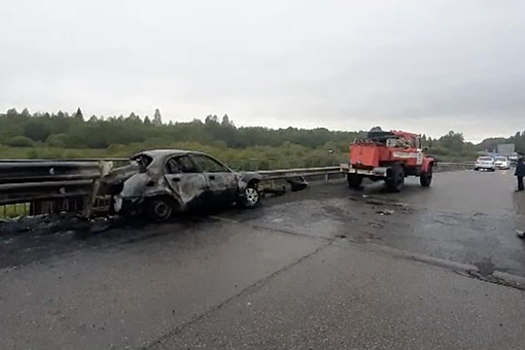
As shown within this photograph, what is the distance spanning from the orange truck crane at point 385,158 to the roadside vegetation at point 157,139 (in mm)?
2415

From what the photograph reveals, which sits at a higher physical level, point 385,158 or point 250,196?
point 385,158

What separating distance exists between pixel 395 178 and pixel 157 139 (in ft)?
61.4

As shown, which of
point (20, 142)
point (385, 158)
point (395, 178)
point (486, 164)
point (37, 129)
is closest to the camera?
point (395, 178)

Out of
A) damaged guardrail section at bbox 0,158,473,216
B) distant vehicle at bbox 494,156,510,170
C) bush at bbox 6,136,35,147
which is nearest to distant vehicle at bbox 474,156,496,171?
distant vehicle at bbox 494,156,510,170

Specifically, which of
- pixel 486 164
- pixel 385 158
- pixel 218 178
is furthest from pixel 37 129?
pixel 486 164

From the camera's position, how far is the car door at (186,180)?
8070 mm

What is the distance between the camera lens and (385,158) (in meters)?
15.7

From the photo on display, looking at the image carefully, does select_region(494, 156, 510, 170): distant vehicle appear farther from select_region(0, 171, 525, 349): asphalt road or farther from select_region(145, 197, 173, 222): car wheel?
select_region(145, 197, 173, 222): car wheel

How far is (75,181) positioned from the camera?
7.51 metres

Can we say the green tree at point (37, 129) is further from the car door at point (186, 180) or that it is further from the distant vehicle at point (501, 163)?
the distant vehicle at point (501, 163)

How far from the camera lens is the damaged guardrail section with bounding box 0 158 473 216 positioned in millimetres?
6699

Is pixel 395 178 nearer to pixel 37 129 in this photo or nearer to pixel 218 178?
pixel 218 178

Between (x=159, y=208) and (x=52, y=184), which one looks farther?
(x=159, y=208)

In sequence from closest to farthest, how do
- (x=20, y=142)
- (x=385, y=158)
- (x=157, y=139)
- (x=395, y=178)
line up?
(x=395, y=178) → (x=385, y=158) → (x=20, y=142) → (x=157, y=139)
